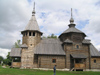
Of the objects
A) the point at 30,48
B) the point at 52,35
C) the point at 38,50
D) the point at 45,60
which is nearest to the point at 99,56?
the point at 45,60

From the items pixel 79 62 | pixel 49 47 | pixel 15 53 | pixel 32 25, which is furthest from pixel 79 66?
pixel 15 53

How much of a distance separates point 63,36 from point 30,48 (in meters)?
9.18

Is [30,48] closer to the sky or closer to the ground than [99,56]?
closer to the sky

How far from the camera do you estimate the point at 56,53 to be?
87.5ft

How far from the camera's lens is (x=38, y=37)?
2945 cm

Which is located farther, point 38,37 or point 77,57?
point 38,37

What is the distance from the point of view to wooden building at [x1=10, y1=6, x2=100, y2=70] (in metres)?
26.2

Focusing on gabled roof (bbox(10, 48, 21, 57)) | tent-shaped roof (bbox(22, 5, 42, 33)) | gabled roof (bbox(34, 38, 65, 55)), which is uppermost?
tent-shaped roof (bbox(22, 5, 42, 33))

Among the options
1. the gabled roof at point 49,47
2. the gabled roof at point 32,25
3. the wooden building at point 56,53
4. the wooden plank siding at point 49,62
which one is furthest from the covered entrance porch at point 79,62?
the gabled roof at point 32,25

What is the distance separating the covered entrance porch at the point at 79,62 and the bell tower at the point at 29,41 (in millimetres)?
9295

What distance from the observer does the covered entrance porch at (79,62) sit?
83.1 feet

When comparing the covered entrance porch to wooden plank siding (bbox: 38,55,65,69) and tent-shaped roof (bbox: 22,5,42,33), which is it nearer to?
wooden plank siding (bbox: 38,55,65,69)

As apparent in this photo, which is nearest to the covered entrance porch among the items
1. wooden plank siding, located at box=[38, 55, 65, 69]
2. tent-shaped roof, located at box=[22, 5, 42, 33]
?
wooden plank siding, located at box=[38, 55, 65, 69]

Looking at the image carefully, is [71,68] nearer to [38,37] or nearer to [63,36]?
[63,36]
